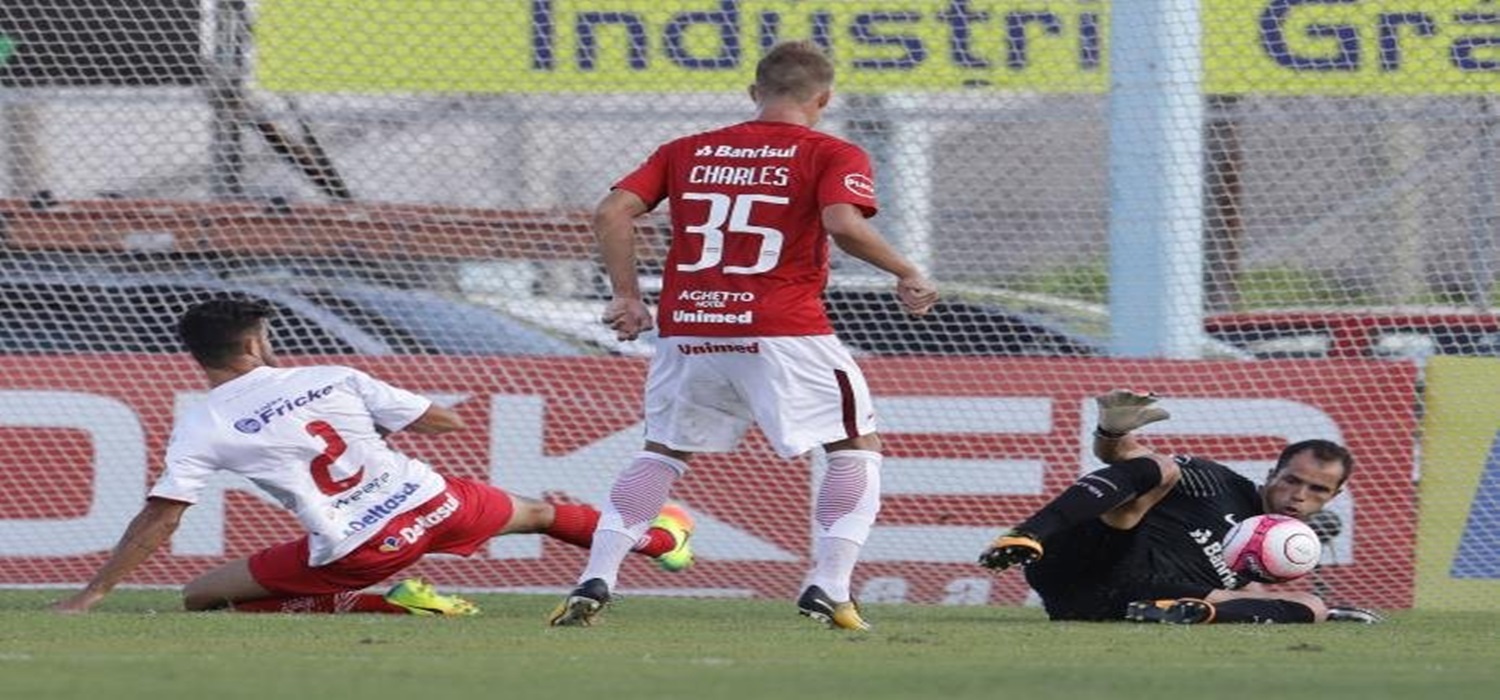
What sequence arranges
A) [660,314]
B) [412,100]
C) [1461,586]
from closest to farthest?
1. [660,314]
2. [1461,586]
3. [412,100]

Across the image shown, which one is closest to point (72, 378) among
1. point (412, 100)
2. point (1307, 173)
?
point (412, 100)

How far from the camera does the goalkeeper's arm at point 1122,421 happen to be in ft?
25.7

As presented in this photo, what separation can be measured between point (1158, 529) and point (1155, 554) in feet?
0.25

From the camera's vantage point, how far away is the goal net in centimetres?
1008

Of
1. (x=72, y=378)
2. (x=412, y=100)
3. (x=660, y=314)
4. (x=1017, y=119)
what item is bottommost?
(x=72, y=378)

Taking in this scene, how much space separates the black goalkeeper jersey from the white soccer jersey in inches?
77.9

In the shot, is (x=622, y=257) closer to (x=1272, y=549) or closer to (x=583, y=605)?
(x=583, y=605)

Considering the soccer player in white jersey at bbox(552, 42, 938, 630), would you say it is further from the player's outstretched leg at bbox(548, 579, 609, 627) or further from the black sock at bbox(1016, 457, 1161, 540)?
the black sock at bbox(1016, 457, 1161, 540)

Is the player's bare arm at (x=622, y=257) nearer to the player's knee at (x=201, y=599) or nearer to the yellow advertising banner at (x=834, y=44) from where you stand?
the player's knee at (x=201, y=599)

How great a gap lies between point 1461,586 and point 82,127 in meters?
5.93

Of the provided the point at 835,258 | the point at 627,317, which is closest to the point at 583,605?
the point at 627,317

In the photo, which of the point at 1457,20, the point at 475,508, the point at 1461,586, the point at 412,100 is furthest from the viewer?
the point at 412,100

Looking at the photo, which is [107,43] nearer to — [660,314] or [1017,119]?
[1017,119]

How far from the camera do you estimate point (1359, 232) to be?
11688mm
